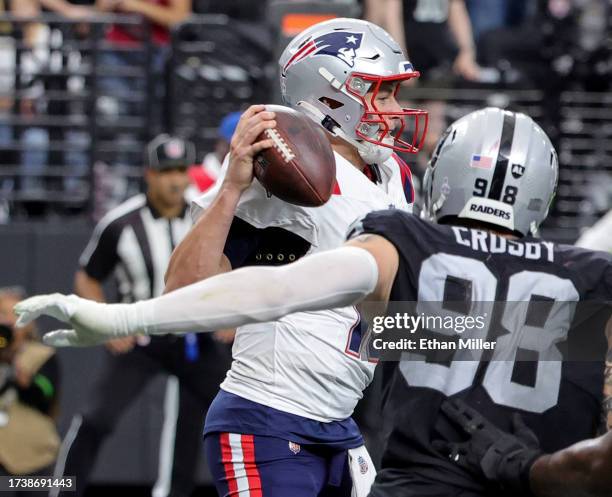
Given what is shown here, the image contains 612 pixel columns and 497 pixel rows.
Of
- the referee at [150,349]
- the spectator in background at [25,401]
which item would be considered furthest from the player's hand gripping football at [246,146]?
the referee at [150,349]

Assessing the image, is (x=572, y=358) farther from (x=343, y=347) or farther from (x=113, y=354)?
(x=113, y=354)

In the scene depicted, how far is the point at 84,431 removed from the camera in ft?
22.2

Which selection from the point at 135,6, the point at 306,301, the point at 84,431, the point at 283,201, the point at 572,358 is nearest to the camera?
the point at 306,301

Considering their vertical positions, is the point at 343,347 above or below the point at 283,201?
below

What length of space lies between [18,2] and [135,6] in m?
0.91

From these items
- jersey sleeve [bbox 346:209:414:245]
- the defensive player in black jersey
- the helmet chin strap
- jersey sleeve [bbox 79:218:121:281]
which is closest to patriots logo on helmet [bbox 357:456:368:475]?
the defensive player in black jersey

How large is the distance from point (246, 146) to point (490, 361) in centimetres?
98

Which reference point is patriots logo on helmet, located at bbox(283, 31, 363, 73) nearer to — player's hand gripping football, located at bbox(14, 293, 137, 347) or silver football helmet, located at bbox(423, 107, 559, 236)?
silver football helmet, located at bbox(423, 107, 559, 236)

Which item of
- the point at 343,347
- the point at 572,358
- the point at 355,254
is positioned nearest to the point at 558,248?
the point at 572,358

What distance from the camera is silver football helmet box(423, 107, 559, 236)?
116 inches

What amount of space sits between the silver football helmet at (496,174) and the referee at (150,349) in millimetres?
4080

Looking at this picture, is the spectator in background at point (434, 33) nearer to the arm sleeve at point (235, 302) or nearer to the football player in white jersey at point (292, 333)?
the football player in white jersey at point (292, 333)

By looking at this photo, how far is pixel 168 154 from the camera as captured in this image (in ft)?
23.8

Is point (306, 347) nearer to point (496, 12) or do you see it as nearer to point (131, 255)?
point (131, 255)
